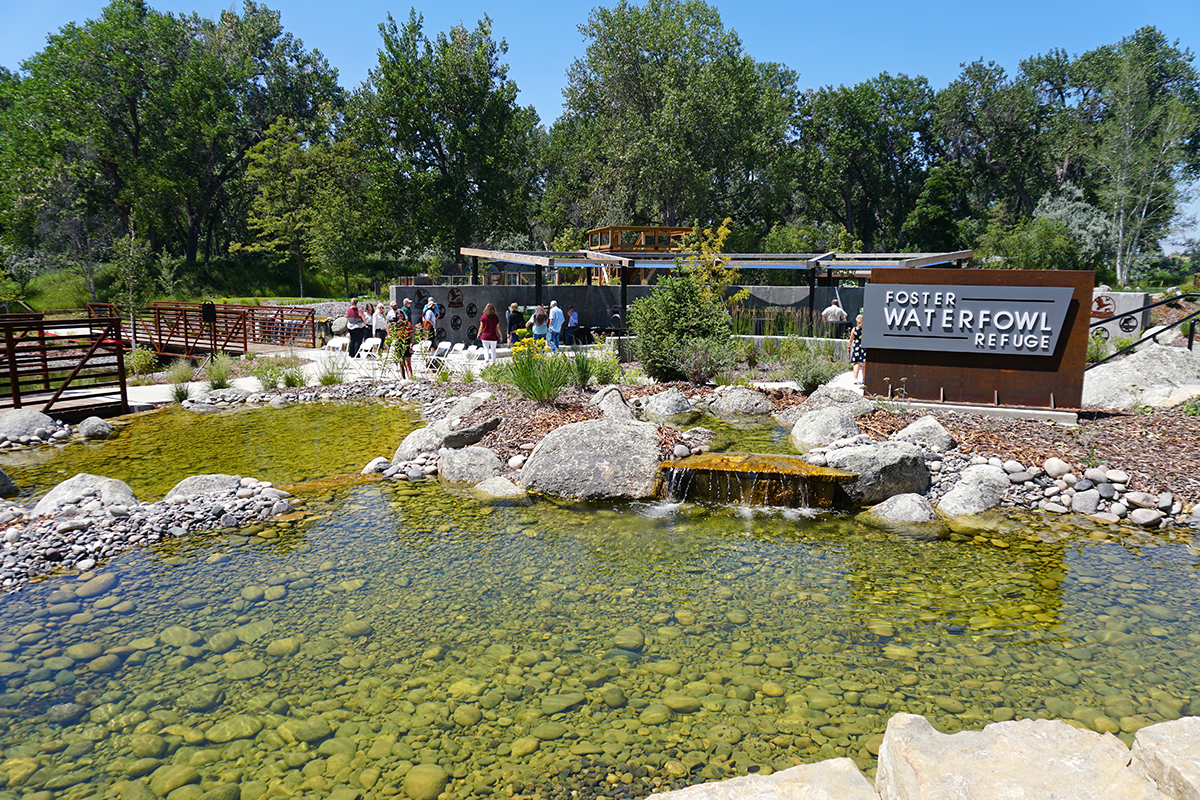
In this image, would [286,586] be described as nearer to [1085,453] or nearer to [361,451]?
[361,451]

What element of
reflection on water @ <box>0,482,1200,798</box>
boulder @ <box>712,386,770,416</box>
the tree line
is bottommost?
reflection on water @ <box>0,482,1200,798</box>

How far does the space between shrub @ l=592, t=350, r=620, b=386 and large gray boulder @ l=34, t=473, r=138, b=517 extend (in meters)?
7.12

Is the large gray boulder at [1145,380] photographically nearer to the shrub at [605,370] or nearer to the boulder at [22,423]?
the shrub at [605,370]

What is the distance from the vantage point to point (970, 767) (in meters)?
2.91

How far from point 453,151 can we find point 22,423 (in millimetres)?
28252

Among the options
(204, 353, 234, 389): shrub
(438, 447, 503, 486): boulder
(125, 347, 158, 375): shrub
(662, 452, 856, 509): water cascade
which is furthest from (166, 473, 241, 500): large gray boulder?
(125, 347, 158, 375): shrub

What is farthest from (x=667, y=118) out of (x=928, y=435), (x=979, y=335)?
(x=928, y=435)

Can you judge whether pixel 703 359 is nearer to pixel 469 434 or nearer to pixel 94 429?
pixel 469 434

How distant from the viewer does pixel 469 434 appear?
364 inches

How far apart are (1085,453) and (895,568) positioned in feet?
11.5

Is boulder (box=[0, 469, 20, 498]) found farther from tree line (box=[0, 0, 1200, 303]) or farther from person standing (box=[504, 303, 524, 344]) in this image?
tree line (box=[0, 0, 1200, 303])

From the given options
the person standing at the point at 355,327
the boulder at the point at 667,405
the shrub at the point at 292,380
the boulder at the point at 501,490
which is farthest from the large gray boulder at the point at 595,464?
the person standing at the point at 355,327

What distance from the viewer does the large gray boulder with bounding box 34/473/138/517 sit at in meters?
6.71

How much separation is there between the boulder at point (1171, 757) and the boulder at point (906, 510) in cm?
392
